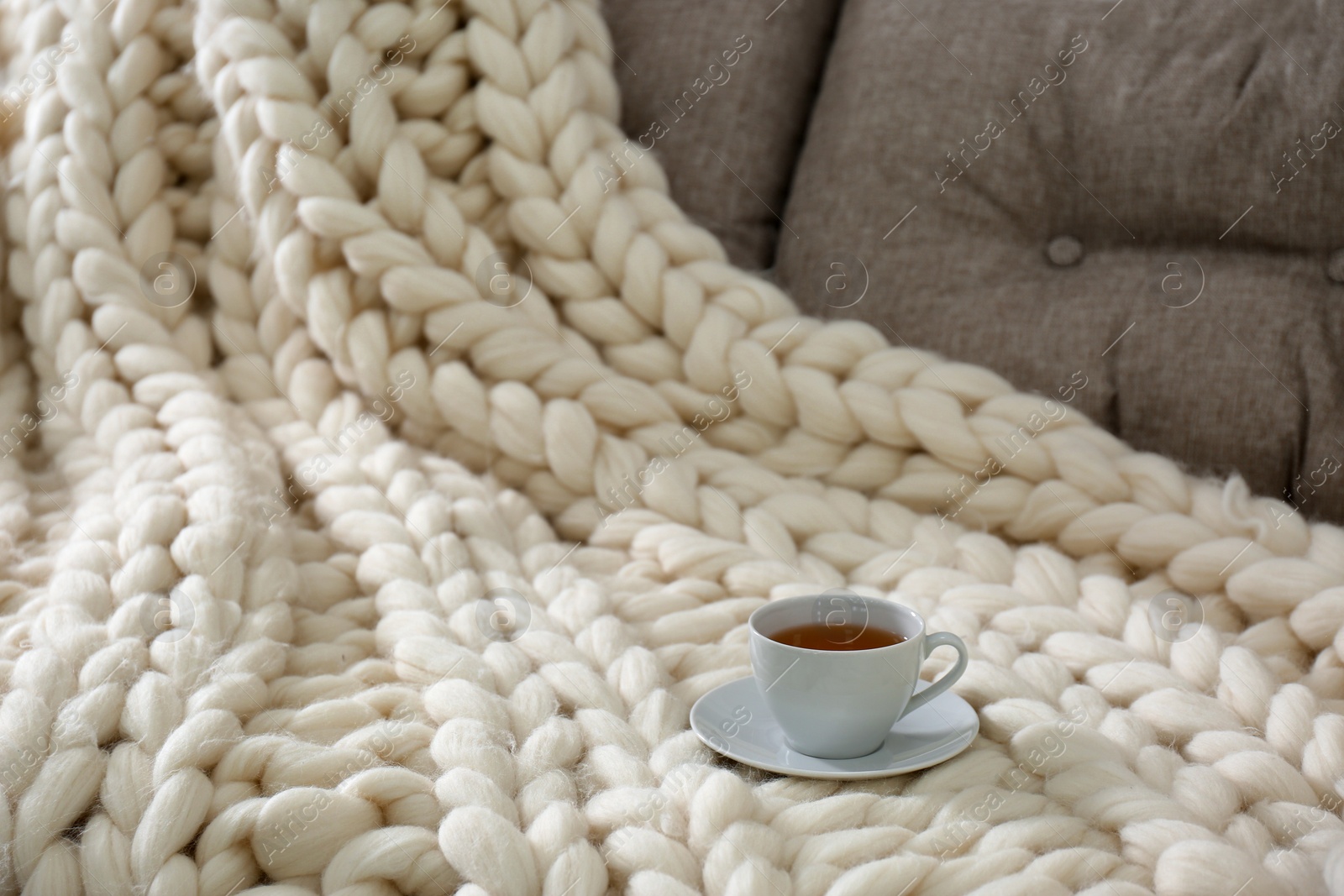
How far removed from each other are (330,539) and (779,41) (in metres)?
0.72

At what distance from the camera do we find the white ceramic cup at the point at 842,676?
24.2 inches

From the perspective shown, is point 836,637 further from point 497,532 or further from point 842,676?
point 497,532

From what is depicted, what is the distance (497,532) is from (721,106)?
540 millimetres

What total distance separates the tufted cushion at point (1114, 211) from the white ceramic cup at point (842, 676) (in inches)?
16.6

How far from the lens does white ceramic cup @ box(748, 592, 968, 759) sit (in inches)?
24.2

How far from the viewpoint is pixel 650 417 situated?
0.99 meters

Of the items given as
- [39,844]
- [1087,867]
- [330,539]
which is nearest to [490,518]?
[330,539]

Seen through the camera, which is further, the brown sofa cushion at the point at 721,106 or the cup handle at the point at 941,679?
the brown sofa cushion at the point at 721,106

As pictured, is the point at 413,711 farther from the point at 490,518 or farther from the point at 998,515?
the point at 998,515

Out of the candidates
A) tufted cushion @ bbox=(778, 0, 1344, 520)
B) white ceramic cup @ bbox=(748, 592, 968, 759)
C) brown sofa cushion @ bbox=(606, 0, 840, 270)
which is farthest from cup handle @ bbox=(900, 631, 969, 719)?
brown sofa cushion @ bbox=(606, 0, 840, 270)

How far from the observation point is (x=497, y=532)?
92cm

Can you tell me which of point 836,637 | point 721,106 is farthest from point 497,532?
point 721,106

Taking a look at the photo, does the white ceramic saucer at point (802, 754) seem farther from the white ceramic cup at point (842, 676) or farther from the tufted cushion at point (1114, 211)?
the tufted cushion at point (1114, 211)

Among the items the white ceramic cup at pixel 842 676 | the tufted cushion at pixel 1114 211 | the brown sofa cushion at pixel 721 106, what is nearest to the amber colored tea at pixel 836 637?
the white ceramic cup at pixel 842 676
